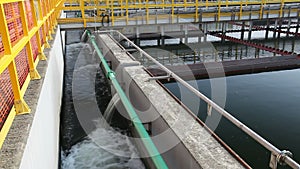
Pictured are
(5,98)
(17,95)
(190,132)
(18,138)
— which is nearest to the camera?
(18,138)

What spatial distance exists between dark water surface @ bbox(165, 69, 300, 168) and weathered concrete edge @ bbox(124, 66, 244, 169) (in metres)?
1.75

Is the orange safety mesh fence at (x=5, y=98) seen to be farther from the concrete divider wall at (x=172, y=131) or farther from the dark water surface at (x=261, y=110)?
the dark water surface at (x=261, y=110)

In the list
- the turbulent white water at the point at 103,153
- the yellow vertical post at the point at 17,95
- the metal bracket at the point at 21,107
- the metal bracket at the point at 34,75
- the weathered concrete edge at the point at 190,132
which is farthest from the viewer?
the turbulent white water at the point at 103,153

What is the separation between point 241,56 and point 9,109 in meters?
10.1

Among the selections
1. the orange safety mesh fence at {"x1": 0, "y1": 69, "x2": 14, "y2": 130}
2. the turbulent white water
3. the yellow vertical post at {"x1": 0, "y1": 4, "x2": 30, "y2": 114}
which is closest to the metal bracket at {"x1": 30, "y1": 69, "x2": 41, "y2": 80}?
the orange safety mesh fence at {"x1": 0, "y1": 69, "x2": 14, "y2": 130}

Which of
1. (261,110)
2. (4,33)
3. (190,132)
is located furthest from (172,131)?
(261,110)

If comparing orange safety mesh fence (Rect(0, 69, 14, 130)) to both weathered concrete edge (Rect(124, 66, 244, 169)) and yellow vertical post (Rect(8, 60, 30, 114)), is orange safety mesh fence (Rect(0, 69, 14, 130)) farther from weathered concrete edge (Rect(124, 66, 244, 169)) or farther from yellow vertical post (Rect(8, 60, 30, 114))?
weathered concrete edge (Rect(124, 66, 244, 169))

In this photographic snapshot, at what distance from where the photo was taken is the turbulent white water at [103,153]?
4320mm

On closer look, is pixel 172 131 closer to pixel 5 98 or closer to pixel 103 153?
pixel 5 98

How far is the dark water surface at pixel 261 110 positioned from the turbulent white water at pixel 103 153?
5.97ft

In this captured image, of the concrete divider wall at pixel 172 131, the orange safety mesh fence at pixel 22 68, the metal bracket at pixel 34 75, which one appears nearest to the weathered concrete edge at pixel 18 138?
the orange safety mesh fence at pixel 22 68

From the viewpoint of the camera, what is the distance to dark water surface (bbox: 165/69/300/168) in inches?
189

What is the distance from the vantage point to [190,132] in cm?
305

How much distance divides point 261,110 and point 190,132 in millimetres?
3611
